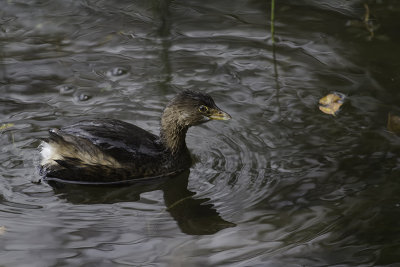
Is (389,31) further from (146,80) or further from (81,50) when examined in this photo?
(81,50)

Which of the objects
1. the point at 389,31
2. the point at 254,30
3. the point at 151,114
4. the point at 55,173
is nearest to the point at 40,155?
the point at 55,173

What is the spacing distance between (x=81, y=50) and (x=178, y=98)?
89.5 inches

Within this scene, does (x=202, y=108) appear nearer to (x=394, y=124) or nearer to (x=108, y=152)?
(x=108, y=152)

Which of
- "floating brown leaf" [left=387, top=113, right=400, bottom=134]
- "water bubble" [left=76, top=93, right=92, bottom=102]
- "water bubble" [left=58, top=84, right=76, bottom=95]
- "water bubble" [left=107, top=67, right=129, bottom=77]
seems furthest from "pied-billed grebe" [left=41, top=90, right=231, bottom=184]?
"floating brown leaf" [left=387, top=113, right=400, bottom=134]

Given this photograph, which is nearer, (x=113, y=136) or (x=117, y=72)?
(x=113, y=136)

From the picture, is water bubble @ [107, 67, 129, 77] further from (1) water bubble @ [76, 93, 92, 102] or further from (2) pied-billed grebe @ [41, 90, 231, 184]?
(2) pied-billed grebe @ [41, 90, 231, 184]

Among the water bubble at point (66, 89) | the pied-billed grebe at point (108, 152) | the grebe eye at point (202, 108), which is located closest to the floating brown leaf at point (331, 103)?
the pied-billed grebe at point (108, 152)

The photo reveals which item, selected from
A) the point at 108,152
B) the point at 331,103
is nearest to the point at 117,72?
the point at 108,152

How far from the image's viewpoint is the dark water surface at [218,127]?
5.11 meters

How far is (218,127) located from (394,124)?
1642mm

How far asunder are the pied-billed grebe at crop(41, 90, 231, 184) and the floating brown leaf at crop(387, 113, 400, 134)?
158 centimetres

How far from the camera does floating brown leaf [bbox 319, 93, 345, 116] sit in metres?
6.89

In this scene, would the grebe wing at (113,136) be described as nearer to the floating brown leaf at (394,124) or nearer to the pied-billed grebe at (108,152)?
the pied-billed grebe at (108,152)

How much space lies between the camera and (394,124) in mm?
6594
